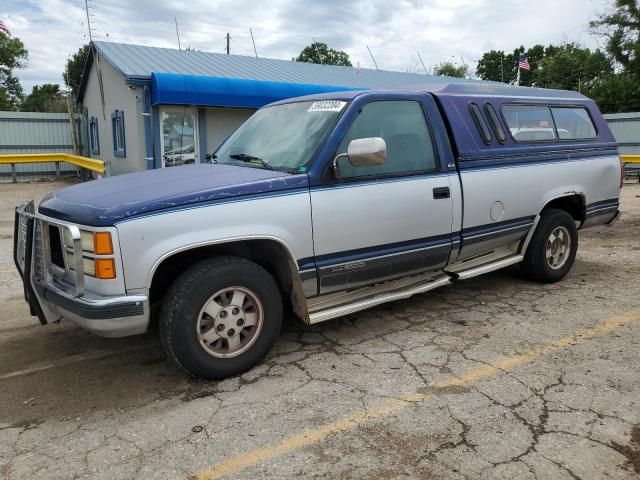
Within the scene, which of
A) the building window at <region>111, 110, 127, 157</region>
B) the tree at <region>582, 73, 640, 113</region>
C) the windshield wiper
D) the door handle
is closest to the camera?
the windshield wiper

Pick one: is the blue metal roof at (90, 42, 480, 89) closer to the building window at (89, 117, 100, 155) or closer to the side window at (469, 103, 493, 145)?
the building window at (89, 117, 100, 155)

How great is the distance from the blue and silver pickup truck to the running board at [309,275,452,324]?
2 centimetres

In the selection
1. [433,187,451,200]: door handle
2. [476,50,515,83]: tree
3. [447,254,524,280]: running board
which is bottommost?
[447,254,524,280]: running board

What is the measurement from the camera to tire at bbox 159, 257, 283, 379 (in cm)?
334

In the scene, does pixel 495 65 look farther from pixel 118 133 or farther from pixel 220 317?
pixel 220 317

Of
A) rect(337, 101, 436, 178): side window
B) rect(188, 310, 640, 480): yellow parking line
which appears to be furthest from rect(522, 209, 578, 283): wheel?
rect(337, 101, 436, 178): side window

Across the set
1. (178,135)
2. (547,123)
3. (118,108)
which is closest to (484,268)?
(547,123)

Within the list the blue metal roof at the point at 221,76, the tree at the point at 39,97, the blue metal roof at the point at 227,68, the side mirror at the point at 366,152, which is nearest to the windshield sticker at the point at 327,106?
the side mirror at the point at 366,152

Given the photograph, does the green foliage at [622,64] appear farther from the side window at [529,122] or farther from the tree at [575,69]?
the side window at [529,122]

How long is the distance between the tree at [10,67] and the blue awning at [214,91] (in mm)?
32213

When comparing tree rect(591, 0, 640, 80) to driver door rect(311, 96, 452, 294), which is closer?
driver door rect(311, 96, 452, 294)

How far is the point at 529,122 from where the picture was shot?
211 inches

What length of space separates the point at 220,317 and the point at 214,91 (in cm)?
1199

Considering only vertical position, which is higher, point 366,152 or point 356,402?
point 366,152
